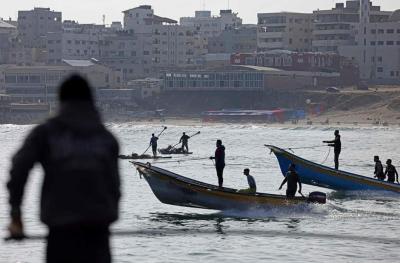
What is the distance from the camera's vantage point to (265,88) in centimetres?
16312

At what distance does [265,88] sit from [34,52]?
46.6m

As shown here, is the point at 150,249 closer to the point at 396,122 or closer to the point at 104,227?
the point at 104,227

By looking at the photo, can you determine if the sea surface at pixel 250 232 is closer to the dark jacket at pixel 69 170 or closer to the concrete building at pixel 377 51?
the dark jacket at pixel 69 170

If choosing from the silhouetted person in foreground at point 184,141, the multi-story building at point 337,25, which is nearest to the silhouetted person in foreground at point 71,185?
the silhouetted person in foreground at point 184,141

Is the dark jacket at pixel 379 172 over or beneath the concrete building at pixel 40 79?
over

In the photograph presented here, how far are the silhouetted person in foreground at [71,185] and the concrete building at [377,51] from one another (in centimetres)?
15723

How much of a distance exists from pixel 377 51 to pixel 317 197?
447ft

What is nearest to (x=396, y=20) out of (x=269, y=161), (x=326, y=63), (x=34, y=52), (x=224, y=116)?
(x=326, y=63)

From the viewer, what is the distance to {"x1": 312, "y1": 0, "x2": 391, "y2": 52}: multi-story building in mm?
174875

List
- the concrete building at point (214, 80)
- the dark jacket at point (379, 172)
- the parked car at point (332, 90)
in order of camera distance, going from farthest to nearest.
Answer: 1. the concrete building at point (214, 80)
2. the parked car at point (332, 90)
3. the dark jacket at point (379, 172)

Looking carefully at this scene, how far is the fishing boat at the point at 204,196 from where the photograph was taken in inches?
1184

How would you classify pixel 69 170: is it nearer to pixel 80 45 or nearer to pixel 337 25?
pixel 337 25

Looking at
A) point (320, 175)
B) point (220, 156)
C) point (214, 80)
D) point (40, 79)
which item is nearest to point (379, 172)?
point (320, 175)

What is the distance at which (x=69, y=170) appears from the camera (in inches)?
255
